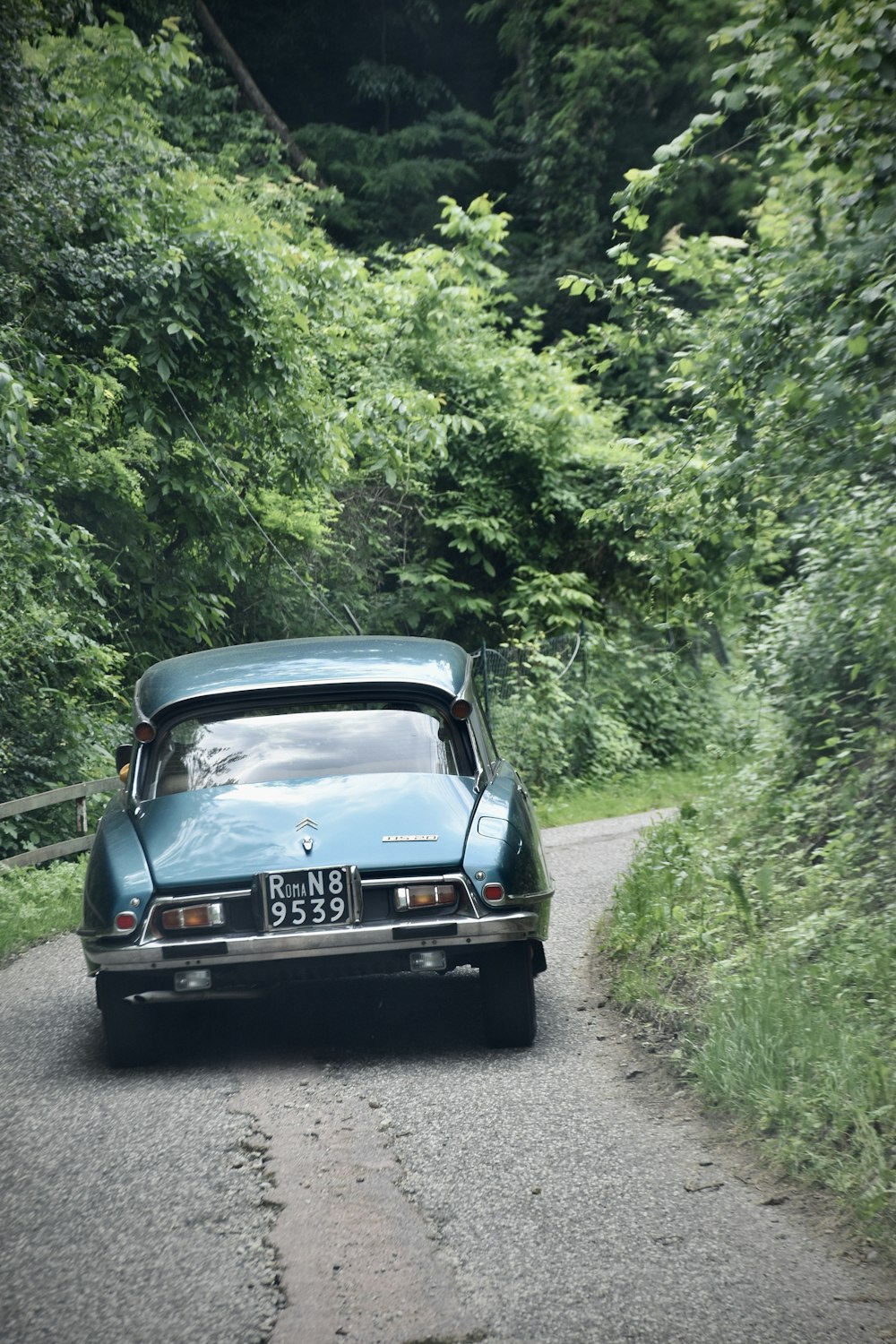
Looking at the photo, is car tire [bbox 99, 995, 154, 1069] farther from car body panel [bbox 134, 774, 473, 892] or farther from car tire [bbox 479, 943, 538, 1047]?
car tire [bbox 479, 943, 538, 1047]

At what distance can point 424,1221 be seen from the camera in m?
4.10

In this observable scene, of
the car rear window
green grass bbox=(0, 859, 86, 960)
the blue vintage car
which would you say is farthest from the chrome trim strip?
green grass bbox=(0, 859, 86, 960)

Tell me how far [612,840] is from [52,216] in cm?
799

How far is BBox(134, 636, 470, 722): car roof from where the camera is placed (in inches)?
259

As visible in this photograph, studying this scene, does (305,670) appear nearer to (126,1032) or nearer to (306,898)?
(306,898)

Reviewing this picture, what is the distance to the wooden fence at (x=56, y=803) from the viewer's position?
1099 centimetres

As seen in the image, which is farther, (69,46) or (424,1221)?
(69,46)

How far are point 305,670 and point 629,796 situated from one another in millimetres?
11819

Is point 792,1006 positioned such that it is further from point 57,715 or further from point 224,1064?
point 57,715

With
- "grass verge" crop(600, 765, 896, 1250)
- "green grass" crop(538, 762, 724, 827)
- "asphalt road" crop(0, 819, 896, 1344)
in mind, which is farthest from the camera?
"green grass" crop(538, 762, 724, 827)

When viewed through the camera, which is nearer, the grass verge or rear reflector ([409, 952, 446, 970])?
the grass verge

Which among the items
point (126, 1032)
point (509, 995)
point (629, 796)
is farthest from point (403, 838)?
point (629, 796)

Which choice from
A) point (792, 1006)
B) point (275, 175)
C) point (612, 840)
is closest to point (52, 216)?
point (612, 840)

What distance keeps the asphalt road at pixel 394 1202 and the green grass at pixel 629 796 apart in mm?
9586
